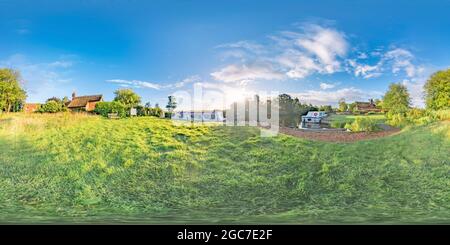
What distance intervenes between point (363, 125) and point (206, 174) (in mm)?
3688

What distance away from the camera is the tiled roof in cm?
1037

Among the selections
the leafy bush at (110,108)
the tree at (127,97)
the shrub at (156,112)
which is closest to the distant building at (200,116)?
the shrub at (156,112)

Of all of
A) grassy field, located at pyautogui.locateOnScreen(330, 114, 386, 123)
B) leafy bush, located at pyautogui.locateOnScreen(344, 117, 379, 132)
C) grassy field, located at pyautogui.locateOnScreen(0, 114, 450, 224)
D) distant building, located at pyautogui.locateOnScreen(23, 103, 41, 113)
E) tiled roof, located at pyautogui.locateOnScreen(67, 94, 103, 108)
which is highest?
tiled roof, located at pyautogui.locateOnScreen(67, 94, 103, 108)

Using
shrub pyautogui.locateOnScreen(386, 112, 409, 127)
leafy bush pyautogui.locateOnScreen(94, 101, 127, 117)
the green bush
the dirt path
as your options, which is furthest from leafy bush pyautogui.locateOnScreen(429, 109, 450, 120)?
the green bush

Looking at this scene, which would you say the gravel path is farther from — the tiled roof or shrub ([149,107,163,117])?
the tiled roof

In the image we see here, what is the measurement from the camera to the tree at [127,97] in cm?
1018

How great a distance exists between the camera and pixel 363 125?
10.6m

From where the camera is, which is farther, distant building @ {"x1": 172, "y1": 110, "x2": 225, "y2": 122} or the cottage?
distant building @ {"x1": 172, "y1": 110, "x2": 225, "y2": 122}

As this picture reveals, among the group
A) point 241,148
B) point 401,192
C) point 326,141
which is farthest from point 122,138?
point 401,192

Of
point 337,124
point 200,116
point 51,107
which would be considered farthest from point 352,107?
point 51,107

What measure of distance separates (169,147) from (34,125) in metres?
3.17

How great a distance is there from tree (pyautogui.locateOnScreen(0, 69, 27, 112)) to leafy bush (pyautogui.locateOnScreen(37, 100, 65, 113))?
432 mm

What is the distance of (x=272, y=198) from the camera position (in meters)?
8.70

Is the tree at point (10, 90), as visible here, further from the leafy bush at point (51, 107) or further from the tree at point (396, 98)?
the tree at point (396, 98)
